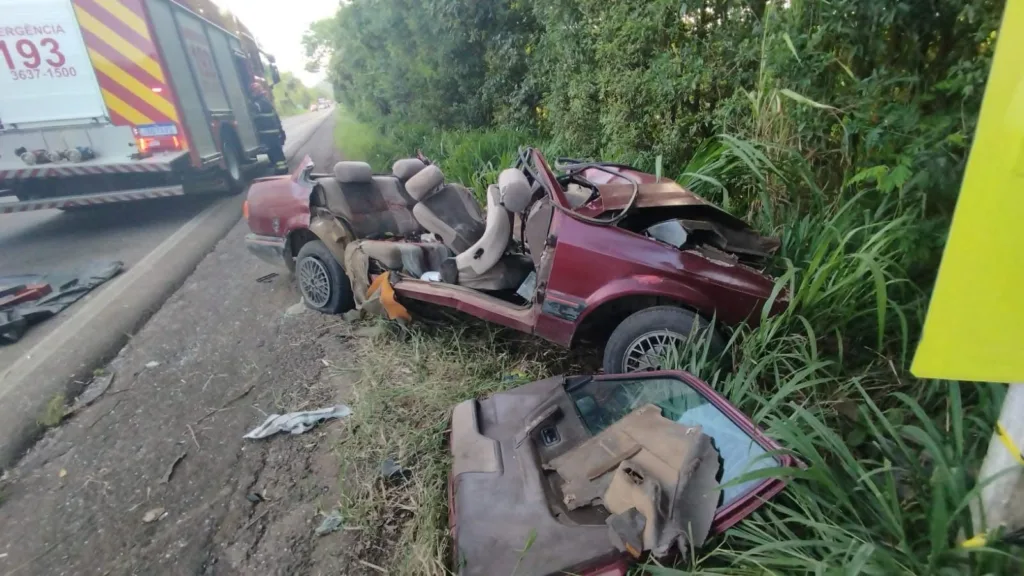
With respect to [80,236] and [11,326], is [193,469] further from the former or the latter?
[80,236]

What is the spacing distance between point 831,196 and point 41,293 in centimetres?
623

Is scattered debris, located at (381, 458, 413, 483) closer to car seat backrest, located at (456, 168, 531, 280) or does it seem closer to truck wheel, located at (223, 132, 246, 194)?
car seat backrest, located at (456, 168, 531, 280)

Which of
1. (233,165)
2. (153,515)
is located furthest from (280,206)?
(233,165)

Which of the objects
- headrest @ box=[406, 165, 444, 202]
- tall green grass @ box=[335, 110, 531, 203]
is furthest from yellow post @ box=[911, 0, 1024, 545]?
tall green grass @ box=[335, 110, 531, 203]

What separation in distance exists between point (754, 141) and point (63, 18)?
7258 millimetres

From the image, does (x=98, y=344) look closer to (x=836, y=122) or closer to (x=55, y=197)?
(x=55, y=197)

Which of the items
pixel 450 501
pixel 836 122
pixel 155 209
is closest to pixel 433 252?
pixel 450 501

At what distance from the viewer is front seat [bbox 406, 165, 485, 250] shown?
11.6 feet

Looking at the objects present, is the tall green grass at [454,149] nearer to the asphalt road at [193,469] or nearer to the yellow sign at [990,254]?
the asphalt road at [193,469]

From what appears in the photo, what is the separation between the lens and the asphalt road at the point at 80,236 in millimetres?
5176

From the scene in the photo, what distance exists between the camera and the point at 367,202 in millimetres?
4207

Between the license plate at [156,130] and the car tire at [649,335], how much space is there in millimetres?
6433

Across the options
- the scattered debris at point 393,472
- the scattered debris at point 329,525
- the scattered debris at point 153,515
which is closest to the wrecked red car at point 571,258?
the scattered debris at point 393,472

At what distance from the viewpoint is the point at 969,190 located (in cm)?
98
